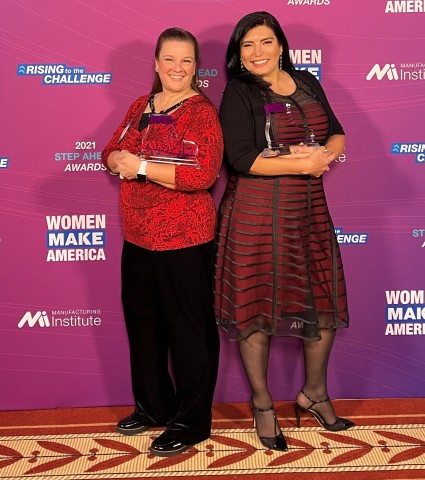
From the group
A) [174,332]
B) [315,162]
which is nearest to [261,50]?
[315,162]

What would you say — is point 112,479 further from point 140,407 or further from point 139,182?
point 139,182

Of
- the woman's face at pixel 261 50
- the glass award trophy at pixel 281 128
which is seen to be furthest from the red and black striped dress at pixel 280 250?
the woman's face at pixel 261 50

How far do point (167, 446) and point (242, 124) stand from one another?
1262 mm

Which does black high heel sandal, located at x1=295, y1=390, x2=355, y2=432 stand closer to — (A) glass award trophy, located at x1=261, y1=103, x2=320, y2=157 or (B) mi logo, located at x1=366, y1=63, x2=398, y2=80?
(A) glass award trophy, located at x1=261, y1=103, x2=320, y2=157

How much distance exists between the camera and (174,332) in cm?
265

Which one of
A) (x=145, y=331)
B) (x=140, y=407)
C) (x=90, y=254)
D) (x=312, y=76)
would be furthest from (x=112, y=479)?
(x=312, y=76)

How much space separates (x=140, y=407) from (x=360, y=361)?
3.29ft

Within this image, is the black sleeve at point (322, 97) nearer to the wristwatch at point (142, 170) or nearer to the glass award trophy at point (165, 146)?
the glass award trophy at point (165, 146)

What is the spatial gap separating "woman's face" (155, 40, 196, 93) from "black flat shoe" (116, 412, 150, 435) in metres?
1.35

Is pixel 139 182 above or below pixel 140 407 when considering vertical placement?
above

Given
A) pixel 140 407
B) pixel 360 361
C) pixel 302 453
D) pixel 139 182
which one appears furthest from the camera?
pixel 360 361

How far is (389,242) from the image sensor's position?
3.01 metres

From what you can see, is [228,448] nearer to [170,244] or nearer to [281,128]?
[170,244]

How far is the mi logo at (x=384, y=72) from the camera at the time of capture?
2.88 metres
